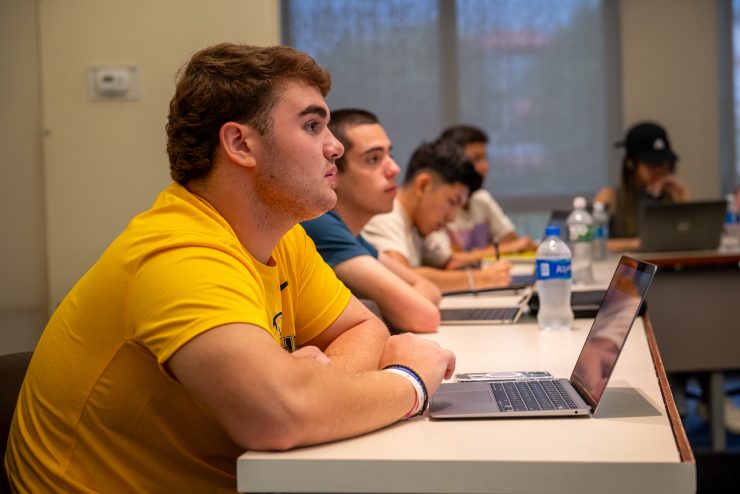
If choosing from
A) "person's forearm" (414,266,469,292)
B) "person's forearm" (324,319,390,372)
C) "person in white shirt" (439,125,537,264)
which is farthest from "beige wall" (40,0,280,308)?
"person in white shirt" (439,125,537,264)

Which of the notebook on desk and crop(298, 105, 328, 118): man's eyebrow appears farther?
the notebook on desk

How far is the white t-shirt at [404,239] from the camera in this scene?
3463 millimetres

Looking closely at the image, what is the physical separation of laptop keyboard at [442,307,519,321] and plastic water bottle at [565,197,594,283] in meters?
0.86

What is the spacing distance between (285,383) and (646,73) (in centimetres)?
600

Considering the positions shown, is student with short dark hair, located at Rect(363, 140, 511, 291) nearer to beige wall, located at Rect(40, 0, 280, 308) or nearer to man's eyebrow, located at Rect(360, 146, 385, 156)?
man's eyebrow, located at Rect(360, 146, 385, 156)

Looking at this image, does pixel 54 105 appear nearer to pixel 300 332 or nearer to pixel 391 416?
pixel 300 332

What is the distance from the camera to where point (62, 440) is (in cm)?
131

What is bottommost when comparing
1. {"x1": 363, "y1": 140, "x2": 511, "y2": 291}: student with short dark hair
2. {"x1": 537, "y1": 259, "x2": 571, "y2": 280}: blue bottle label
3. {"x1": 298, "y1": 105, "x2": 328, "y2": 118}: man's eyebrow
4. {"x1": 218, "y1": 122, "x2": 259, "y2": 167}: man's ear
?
{"x1": 537, "y1": 259, "x2": 571, "y2": 280}: blue bottle label

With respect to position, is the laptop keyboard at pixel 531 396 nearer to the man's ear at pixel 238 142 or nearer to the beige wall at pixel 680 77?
the man's ear at pixel 238 142

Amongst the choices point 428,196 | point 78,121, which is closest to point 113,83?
point 78,121

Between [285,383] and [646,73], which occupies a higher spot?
[646,73]

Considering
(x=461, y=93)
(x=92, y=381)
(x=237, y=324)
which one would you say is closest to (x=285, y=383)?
(x=237, y=324)

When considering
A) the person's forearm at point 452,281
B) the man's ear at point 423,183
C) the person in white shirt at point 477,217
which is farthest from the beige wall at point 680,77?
the person's forearm at point 452,281

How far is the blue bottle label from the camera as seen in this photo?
2291 mm
